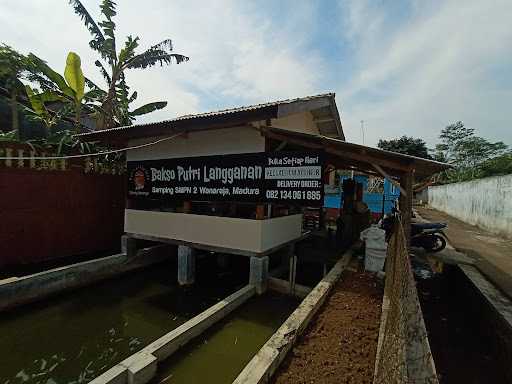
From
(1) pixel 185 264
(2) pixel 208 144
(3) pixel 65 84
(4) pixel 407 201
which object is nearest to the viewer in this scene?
(4) pixel 407 201

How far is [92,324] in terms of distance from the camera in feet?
18.1

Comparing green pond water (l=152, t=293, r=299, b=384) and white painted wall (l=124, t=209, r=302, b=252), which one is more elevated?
white painted wall (l=124, t=209, r=302, b=252)

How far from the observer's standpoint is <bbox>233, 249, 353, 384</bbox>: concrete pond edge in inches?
116

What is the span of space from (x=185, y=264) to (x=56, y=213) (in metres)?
4.00

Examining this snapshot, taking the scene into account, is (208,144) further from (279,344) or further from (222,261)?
(279,344)

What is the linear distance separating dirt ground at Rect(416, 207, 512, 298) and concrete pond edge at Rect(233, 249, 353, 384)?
4.21 m

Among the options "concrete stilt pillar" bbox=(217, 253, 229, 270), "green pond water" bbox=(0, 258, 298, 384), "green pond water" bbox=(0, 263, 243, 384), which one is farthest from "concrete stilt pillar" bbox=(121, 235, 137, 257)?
"concrete stilt pillar" bbox=(217, 253, 229, 270)

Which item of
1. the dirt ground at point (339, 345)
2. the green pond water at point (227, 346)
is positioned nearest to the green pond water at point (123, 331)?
the green pond water at point (227, 346)

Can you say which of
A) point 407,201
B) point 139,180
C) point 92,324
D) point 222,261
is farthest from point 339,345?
point 139,180

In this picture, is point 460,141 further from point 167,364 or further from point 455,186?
point 167,364

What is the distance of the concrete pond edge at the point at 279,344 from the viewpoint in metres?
2.95

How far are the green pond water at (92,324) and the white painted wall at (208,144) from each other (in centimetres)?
376

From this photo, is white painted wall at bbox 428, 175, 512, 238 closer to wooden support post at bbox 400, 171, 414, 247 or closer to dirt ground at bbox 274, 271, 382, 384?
wooden support post at bbox 400, 171, 414, 247

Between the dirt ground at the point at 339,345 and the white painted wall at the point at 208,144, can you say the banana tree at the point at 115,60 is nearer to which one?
the white painted wall at the point at 208,144
